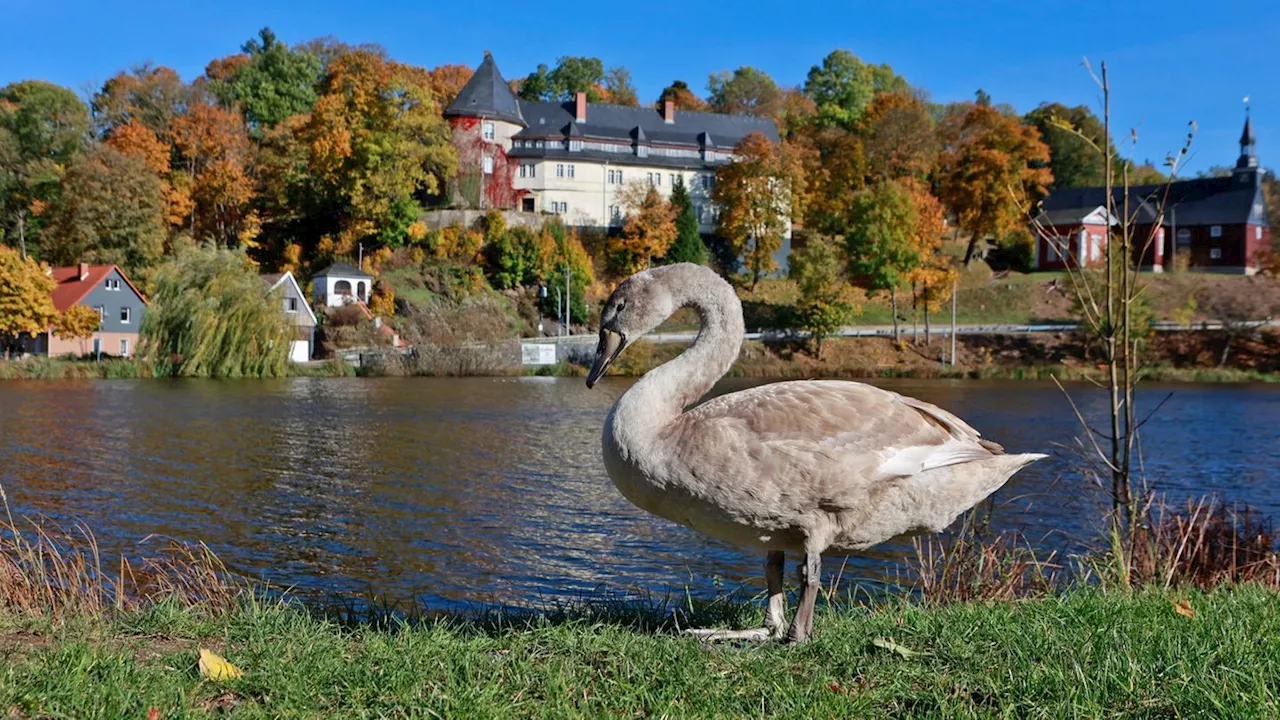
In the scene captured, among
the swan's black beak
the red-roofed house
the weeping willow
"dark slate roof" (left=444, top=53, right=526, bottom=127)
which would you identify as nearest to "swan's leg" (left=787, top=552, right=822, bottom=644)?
the swan's black beak

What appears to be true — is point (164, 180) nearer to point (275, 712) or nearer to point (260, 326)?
point (260, 326)

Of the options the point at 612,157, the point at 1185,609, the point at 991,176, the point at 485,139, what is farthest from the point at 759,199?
the point at 1185,609

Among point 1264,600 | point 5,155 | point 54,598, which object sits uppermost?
point 5,155

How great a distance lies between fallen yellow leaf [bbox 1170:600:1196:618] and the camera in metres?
6.06

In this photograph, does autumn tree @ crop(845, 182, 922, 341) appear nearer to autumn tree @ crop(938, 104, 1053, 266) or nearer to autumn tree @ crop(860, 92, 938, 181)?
autumn tree @ crop(938, 104, 1053, 266)

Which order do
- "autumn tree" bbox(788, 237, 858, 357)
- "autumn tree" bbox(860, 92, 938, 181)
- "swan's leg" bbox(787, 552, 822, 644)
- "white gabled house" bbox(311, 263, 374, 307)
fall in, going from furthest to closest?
"autumn tree" bbox(860, 92, 938, 181) → "white gabled house" bbox(311, 263, 374, 307) → "autumn tree" bbox(788, 237, 858, 357) → "swan's leg" bbox(787, 552, 822, 644)

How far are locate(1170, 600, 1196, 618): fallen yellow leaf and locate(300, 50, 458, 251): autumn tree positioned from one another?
246 feet

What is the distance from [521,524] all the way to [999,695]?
15220 mm

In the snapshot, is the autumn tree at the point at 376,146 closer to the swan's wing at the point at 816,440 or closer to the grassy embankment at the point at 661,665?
the grassy embankment at the point at 661,665

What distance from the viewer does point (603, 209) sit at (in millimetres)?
89812

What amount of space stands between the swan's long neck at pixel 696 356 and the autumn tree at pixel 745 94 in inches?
4181

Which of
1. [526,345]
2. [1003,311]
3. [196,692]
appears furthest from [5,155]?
[196,692]

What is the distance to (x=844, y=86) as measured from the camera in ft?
344

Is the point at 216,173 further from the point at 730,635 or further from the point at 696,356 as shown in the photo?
the point at 730,635
